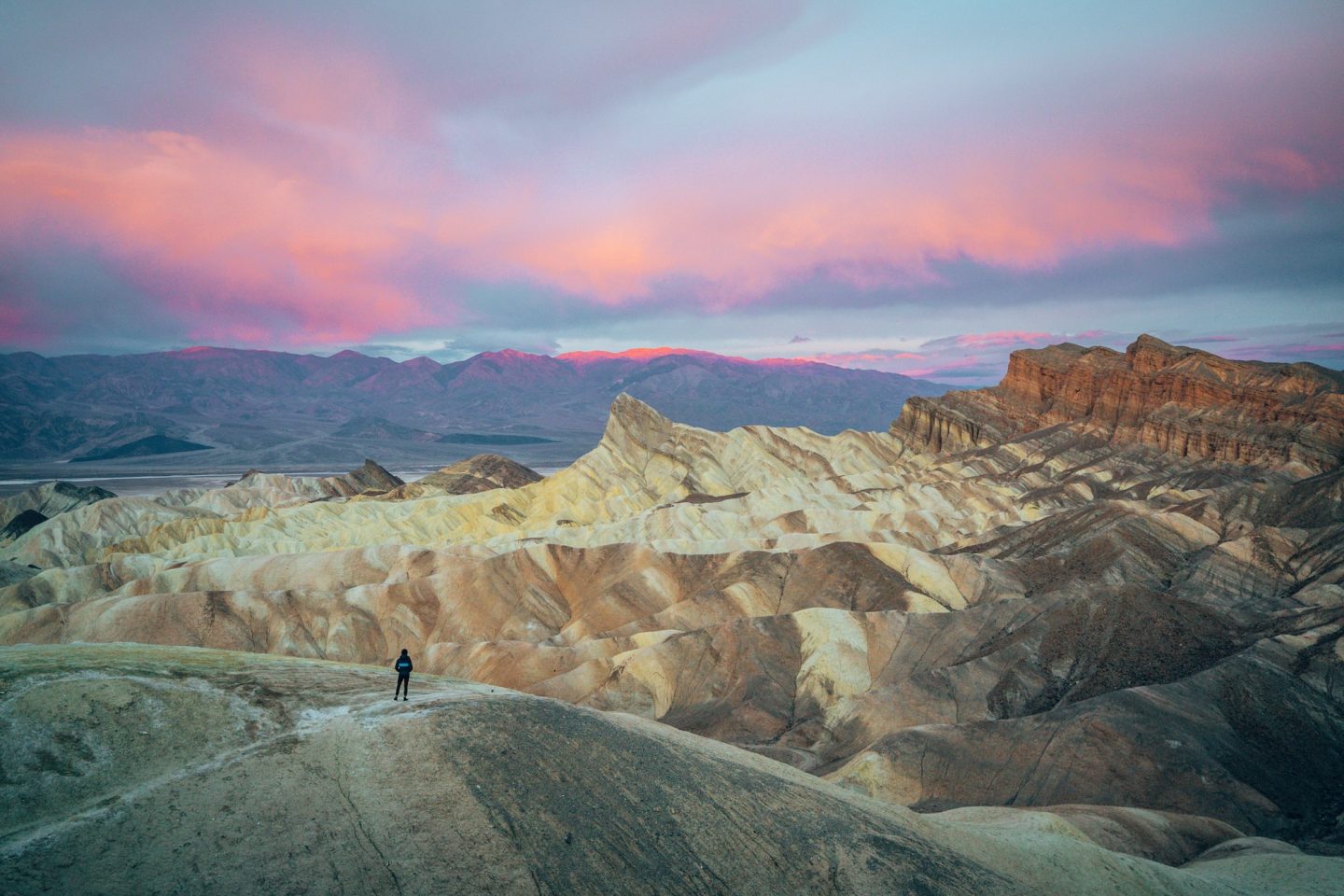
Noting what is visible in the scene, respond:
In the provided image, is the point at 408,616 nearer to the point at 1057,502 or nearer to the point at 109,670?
the point at 109,670

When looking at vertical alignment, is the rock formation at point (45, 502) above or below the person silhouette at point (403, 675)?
below

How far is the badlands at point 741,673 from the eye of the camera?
17281mm

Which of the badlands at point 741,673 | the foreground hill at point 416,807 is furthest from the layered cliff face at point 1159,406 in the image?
the foreground hill at point 416,807

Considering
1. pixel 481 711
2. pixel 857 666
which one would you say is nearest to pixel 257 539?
pixel 857 666

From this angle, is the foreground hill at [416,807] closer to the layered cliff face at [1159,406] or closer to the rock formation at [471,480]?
the layered cliff face at [1159,406]

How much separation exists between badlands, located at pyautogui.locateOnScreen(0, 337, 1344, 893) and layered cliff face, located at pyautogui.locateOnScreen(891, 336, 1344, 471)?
0.51 metres

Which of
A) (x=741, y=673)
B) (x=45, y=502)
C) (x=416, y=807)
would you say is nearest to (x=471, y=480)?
(x=45, y=502)

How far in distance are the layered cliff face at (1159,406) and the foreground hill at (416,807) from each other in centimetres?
7771

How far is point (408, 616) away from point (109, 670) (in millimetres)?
37653

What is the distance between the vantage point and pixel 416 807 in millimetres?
17516

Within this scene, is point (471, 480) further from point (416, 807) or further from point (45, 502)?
point (416, 807)

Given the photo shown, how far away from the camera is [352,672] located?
25078 millimetres

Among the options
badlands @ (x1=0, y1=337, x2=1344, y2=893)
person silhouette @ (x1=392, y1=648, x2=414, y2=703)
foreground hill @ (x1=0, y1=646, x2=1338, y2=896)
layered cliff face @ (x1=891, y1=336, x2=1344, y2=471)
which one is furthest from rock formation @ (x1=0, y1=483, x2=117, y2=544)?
layered cliff face @ (x1=891, y1=336, x2=1344, y2=471)

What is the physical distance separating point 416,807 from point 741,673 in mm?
31144
